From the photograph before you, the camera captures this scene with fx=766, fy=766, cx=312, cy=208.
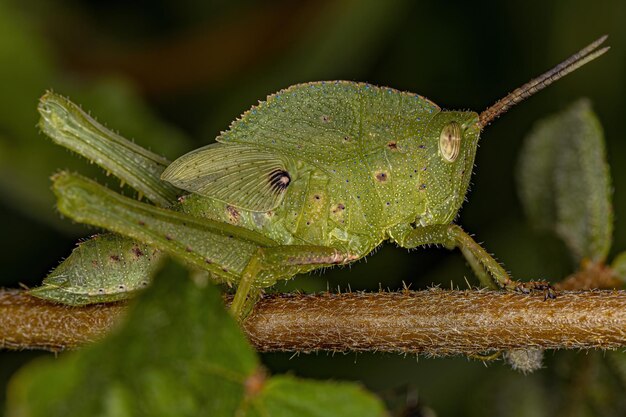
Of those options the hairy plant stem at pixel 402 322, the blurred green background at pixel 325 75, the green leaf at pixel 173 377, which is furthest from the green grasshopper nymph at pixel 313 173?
the green leaf at pixel 173 377

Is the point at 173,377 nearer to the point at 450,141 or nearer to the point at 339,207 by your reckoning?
the point at 339,207

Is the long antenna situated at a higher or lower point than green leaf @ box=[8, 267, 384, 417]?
higher

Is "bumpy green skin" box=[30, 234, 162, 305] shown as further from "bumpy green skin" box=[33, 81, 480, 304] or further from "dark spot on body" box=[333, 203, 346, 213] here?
"dark spot on body" box=[333, 203, 346, 213]

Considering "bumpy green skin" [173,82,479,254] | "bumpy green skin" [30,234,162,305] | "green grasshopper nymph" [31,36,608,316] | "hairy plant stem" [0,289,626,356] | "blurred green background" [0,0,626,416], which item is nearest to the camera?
"hairy plant stem" [0,289,626,356]

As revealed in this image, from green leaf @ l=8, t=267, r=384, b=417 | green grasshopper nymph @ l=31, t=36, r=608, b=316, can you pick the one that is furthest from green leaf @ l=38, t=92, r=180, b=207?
green leaf @ l=8, t=267, r=384, b=417

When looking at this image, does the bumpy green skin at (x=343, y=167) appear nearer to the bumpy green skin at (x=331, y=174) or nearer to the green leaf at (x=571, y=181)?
the bumpy green skin at (x=331, y=174)

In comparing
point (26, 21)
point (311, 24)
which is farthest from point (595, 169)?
point (26, 21)

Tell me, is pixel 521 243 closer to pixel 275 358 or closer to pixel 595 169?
pixel 595 169
